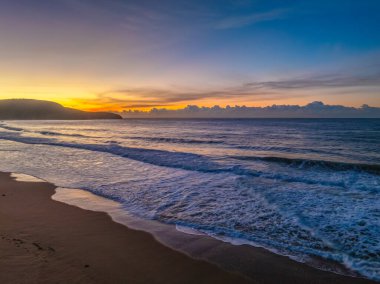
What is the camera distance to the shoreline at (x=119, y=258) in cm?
447

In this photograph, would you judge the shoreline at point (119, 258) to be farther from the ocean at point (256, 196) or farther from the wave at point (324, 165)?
the wave at point (324, 165)

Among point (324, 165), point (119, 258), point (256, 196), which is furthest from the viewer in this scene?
point (324, 165)

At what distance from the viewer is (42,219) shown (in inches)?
281

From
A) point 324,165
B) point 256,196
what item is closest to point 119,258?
point 256,196

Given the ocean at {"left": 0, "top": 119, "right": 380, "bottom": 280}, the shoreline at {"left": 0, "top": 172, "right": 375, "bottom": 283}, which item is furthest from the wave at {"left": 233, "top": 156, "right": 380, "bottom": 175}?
the shoreline at {"left": 0, "top": 172, "right": 375, "bottom": 283}

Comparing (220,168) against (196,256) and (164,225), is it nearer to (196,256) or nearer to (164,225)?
(164,225)

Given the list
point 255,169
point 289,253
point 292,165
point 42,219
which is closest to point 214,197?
point 289,253

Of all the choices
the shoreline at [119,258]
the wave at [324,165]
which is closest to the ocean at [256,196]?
the wave at [324,165]

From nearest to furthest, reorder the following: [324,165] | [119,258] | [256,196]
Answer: [119,258]
[256,196]
[324,165]

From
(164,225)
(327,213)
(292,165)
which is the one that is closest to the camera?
(164,225)

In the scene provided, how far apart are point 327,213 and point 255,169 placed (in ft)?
23.6

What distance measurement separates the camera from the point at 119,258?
5086 mm

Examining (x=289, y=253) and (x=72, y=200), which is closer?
(x=289, y=253)

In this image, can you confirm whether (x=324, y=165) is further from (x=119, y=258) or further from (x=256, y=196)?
(x=119, y=258)
